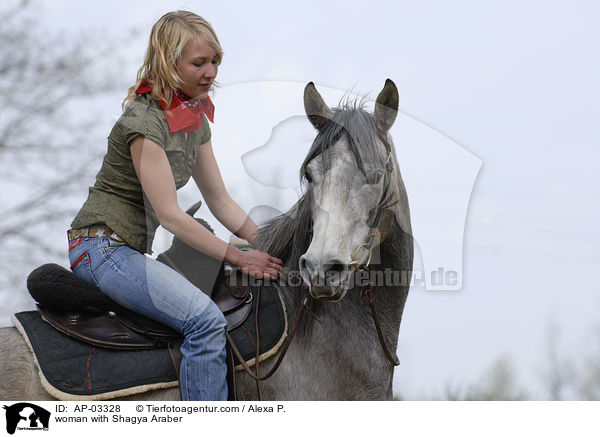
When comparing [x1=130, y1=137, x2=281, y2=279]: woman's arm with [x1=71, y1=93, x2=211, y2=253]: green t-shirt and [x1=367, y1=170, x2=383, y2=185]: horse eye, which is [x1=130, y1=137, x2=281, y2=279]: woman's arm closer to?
[x1=71, y1=93, x2=211, y2=253]: green t-shirt

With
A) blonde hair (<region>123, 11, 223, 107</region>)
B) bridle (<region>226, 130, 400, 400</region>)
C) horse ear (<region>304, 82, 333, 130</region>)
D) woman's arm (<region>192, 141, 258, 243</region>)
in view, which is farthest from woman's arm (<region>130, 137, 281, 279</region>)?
horse ear (<region>304, 82, 333, 130</region>)

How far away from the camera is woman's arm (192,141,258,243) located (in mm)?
3535

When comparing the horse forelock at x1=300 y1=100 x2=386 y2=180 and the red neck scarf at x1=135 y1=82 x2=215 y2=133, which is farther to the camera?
the red neck scarf at x1=135 y1=82 x2=215 y2=133

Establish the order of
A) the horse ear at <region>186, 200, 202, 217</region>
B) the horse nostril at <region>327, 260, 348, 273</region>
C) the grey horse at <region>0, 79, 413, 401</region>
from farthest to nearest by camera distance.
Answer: the horse ear at <region>186, 200, 202, 217</region>, the grey horse at <region>0, 79, 413, 401</region>, the horse nostril at <region>327, 260, 348, 273</region>

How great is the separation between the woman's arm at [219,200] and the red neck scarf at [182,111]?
38cm

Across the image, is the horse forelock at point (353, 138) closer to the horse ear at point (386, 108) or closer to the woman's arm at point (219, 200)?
the horse ear at point (386, 108)

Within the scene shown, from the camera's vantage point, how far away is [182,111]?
3.07 metres

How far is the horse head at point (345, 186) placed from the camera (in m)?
2.58

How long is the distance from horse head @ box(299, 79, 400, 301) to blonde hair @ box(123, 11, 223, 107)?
2.39 feet

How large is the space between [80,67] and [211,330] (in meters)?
9.26

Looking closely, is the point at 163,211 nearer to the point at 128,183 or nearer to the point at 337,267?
the point at 128,183

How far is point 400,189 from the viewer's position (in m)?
3.22

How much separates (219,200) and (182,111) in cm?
77
